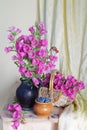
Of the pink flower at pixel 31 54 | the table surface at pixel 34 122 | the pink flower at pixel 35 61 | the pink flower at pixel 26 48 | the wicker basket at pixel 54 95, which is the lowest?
the table surface at pixel 34 122

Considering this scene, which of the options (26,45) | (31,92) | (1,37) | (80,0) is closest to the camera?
(26,45)

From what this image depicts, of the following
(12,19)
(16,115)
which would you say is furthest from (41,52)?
(12,19)

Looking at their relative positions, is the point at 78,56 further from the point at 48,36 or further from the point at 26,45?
the point at 26,45

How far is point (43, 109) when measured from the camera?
4.29ft

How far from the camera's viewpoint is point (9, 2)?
182 centimetres

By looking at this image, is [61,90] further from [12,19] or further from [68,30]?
[12,19]

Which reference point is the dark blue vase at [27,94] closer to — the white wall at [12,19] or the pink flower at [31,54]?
the pink flower at [31,54]

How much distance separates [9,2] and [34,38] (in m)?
0.68

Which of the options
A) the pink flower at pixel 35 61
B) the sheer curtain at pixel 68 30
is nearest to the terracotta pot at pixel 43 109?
the pink flower at pixel 35 61

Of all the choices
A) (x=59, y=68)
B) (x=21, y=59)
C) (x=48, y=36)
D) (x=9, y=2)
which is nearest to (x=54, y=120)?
(x=21, y=59)

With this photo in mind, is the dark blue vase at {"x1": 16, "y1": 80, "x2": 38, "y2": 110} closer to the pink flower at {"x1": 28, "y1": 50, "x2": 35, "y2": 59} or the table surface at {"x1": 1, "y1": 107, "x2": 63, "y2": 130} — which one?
the table surface at {"x1": 1, "y1": 107, "x2": 63, "y2": 130}

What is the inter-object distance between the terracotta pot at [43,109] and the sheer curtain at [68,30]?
1.46 feet

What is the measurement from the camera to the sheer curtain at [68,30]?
1.75 metres

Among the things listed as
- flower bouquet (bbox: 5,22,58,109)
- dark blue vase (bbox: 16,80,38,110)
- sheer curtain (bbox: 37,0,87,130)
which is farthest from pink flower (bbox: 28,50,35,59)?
sheer curtain (bbox: 37,0,87,130)
